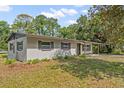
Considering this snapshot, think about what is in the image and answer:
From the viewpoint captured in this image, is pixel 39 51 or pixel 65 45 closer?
pixel 39 51

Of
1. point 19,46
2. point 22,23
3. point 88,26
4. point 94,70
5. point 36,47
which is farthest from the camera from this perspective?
point 22,23

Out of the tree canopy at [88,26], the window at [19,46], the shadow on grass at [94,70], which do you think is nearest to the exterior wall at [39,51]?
the window at [19,46]

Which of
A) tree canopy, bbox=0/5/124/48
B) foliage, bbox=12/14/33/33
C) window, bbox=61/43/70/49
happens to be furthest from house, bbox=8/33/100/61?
foliage, bbox=12/14/33/33

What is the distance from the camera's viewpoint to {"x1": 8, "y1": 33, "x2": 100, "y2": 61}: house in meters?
18.9

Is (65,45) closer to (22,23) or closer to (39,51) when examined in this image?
(39,51)

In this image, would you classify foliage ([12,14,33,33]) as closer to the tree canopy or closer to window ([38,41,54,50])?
the tree canopy

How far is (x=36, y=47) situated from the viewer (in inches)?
768

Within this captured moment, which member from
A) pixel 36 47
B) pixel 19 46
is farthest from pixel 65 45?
pixel 19 46

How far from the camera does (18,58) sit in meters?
20.6

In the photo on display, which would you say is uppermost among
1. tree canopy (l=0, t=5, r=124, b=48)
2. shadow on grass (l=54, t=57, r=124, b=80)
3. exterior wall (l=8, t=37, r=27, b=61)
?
tree canopy (l=0, t=5, r=124, b=48)

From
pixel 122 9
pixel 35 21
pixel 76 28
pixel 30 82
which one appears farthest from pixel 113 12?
pixel 35 21

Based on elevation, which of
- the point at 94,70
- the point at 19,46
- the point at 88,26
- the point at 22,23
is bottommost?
the point at 94,70

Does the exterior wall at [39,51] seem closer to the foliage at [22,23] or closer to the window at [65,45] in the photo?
the window at [65,45]

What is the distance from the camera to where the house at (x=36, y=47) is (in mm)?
18906
